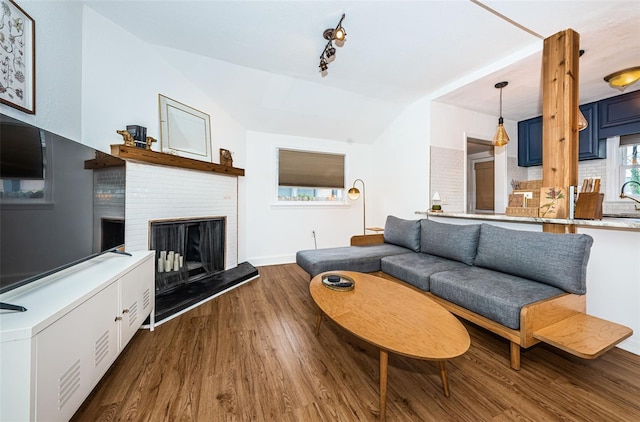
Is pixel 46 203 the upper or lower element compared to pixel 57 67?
lower

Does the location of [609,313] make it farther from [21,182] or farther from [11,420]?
[21,182]

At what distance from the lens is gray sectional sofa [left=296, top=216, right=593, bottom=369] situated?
166 centimetres

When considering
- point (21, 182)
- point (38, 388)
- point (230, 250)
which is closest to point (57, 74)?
point (21, 182)

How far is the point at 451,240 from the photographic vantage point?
2.68 meters

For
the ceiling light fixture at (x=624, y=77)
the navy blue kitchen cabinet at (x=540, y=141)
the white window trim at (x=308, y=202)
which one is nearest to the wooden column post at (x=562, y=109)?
the ceiling light fixture at (x=624, y=77)

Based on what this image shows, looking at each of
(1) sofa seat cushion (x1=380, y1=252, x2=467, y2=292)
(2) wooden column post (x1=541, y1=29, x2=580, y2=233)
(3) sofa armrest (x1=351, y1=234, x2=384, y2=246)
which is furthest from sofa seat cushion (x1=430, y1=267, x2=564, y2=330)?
(3) sofa armrest (x1=351, y1=234, x2=384, y2=246)

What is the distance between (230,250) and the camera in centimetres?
357

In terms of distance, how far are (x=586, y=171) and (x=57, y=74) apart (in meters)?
6.31

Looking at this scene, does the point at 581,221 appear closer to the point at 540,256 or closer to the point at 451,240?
the point at 540,256

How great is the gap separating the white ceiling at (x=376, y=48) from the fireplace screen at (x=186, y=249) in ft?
5.87

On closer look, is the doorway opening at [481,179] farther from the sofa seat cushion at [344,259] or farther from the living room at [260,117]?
the sofa seat cushion at [344,259]

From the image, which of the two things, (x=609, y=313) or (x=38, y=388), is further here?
(x=609, y=313)

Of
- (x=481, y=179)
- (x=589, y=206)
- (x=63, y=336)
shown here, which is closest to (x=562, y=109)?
(x=589, y=206)

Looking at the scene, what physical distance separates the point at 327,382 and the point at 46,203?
1.85 m
